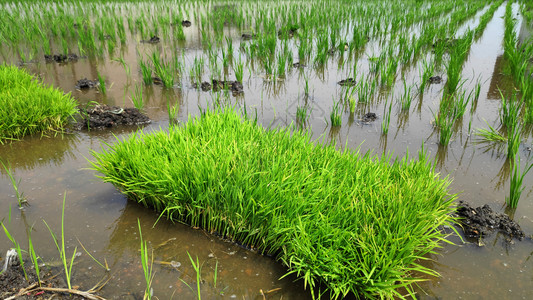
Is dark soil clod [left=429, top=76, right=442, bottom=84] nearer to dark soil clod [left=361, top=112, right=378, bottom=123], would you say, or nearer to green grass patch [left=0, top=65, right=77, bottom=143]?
dark soil clod [left=361, top=112, right=378, bottom=123]

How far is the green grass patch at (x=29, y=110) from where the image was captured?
3.08 meters

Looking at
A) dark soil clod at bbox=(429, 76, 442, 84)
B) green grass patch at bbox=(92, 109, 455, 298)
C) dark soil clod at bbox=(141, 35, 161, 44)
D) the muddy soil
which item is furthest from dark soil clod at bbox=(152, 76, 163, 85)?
dark soil clod at bbox=(429, 76, 442, 84)

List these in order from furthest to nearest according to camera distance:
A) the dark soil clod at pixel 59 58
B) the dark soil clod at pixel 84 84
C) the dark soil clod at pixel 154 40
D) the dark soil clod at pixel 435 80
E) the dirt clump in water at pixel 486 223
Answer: the dark soil clod at pixel 154 40 → the dark soil clod at pixel 59 58 → the dark soil clod at pixel 435 80 → the dark soil clod at pixel 84 84 → the dirt clump in water at pixel 486 223

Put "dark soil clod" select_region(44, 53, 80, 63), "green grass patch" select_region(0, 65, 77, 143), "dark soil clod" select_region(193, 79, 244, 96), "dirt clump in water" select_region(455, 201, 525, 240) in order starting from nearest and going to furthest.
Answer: "dirt clump in water" select_region(455, 201, 525, 240) < "green grass patch" select_region(0, 65, 77, 143) < "dark soil clod" select_region(193, 79, 244, 96) < "dark soil clod" select_region(44, 53, 80, 63)

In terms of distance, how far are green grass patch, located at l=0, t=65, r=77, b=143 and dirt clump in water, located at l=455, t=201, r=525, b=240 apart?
133 inches

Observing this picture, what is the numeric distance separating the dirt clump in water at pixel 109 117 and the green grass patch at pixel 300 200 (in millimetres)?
1210

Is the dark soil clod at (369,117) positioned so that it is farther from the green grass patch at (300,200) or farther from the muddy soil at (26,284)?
the muddy soil at (26,284)

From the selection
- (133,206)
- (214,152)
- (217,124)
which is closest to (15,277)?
(133,206)

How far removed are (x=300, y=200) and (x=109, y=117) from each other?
243 centimetres

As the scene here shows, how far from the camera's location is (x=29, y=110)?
10.4ft

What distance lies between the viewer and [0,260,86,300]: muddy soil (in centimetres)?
158

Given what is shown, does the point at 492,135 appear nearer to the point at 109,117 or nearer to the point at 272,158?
the point at 272,158

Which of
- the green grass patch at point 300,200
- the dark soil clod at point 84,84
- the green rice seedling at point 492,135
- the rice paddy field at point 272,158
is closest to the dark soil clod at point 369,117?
the rice paddy field at point 272,158

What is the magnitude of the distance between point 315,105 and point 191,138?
6.51 ft
